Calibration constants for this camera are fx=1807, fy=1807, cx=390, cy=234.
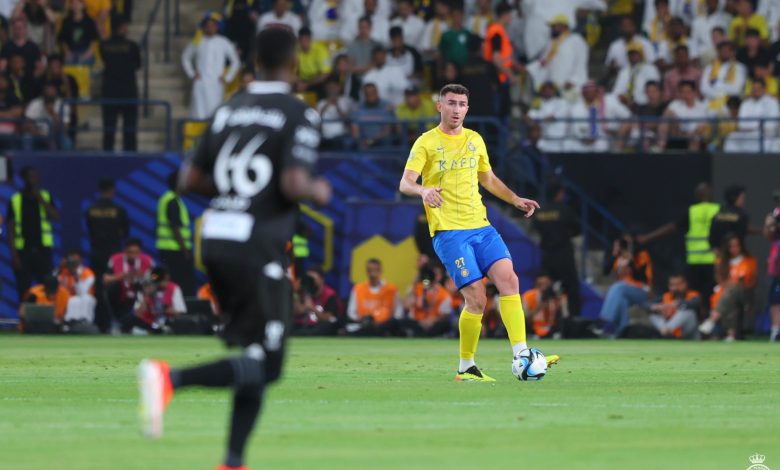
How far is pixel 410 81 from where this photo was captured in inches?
1251

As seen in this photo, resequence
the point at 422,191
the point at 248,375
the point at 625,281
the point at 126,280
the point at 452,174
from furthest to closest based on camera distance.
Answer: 1. the point at 126,280
2. the point at 625,281
3. the point at 452,174
4. the point at 422,191
5. the point at 248,375

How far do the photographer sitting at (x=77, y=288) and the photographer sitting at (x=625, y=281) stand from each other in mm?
8368

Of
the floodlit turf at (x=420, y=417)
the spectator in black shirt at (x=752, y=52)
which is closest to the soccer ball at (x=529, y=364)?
the floodlit turf at (x=420, y=417)

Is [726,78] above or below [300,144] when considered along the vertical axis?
below

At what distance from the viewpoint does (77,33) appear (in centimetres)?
3362

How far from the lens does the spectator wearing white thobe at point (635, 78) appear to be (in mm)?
30984

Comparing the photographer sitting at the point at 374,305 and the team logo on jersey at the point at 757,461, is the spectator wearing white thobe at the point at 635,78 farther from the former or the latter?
the team logo on jersey at the point at 757,461

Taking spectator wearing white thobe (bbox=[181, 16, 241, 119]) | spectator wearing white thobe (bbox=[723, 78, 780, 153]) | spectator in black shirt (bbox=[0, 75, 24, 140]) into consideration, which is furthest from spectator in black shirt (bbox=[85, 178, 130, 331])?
spectator wearing white thobe (bbox=[723, 78, 780, 153])

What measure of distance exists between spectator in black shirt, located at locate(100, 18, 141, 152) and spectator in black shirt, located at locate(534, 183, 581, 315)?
7.98 meters

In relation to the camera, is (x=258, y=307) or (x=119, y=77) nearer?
(x=258, y=307)

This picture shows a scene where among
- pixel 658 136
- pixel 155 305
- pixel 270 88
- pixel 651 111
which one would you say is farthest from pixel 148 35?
pixel 270 88

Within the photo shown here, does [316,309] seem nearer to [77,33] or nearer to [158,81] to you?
[158,81]

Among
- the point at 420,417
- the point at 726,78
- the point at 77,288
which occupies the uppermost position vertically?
the point at 726,78

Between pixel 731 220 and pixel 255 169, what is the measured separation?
20.3m
